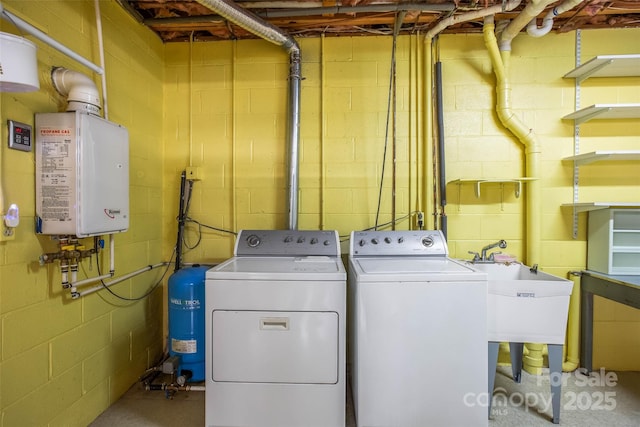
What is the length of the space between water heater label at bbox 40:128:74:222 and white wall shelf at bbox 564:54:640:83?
118 inches

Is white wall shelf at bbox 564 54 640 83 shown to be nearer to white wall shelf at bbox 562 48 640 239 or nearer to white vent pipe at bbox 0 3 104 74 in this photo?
white wall shelf at bbox 562 48 640 239

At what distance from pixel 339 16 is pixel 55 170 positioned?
1.99m

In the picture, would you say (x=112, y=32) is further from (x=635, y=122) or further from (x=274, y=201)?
(x=635, y=122)

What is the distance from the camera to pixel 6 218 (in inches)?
50.2

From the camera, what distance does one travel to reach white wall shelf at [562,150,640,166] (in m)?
1.97

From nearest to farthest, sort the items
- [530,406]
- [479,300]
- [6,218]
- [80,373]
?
[6,218], [479,300], [80,373], [530,406]

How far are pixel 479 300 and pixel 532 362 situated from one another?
117 cm

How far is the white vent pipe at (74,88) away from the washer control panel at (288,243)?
109 cm

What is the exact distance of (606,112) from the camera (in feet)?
7.00

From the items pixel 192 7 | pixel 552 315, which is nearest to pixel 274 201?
pixel 192 7

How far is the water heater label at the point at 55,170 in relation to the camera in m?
1.43

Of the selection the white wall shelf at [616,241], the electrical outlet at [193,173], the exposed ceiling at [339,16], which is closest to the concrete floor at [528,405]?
the white wall shelf at [616,241]

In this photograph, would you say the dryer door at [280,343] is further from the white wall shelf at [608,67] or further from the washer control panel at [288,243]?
the white wall shelf at [608,67]

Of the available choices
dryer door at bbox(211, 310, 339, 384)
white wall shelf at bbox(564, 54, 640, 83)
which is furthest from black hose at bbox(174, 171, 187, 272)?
white wall shelf at bbox(564, 54, 640, 83)
